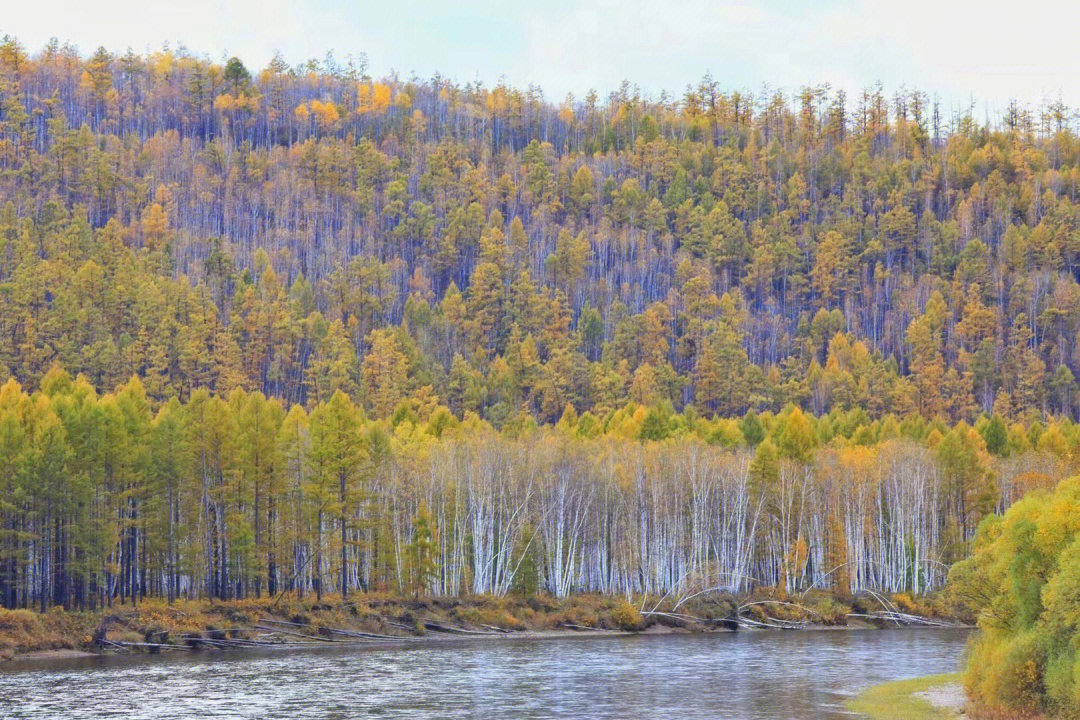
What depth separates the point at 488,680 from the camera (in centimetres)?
6731

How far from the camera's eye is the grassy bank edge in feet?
174

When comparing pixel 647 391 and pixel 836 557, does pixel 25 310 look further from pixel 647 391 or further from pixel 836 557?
pixel 836 557

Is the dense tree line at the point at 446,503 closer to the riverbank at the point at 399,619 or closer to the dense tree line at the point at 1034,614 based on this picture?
the riverbank at the point at 399,619

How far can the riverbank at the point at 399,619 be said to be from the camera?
8075 centimetres

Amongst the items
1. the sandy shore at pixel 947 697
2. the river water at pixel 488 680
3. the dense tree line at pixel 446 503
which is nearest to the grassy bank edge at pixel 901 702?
the sandy shore at pixel 947 697

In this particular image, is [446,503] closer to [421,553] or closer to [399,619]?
[421,553]

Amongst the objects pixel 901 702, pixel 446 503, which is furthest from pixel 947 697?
pixel 446 503

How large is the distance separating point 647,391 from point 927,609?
7661cm

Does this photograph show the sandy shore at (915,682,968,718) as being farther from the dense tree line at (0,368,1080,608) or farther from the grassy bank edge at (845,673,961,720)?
the dense tree line at (0,368,1080,608)

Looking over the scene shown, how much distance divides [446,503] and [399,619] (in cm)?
1289

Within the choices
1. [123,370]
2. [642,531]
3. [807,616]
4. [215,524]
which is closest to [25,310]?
[123,370]

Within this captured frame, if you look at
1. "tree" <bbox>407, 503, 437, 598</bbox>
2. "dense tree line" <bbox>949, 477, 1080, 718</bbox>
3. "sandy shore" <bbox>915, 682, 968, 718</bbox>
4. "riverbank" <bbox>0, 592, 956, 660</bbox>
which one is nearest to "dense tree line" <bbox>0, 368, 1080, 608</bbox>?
"tree" <bbox>407, 503, 437, 598</bbox>

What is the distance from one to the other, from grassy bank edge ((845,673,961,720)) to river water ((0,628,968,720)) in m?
1.06

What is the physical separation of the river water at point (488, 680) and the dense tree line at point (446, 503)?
484 inches
